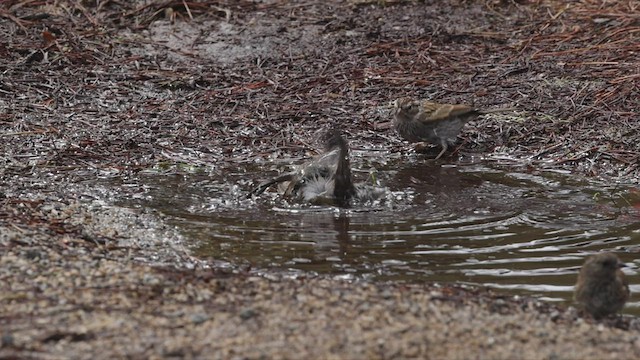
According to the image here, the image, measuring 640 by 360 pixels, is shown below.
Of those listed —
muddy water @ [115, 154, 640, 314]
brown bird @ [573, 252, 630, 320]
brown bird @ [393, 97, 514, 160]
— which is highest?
brown bird @ [393, 97, 514, 160]

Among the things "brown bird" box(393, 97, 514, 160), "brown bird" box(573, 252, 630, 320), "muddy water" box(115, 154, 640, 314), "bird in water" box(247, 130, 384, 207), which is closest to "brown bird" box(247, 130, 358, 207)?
"bird in water" box(247, 130, 384, 207)

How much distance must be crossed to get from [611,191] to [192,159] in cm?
358

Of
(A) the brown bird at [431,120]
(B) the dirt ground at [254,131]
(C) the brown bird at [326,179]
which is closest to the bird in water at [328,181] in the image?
(C) the brown bird at [326,179]

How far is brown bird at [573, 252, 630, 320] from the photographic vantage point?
5852mm

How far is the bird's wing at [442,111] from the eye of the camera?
9.91m

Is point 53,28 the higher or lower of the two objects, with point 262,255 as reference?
higher

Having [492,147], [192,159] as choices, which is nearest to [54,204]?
[192,159]

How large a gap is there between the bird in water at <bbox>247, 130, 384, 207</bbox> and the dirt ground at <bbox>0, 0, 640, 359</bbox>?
115 cm

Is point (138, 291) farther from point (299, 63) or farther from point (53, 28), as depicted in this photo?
point (53, 28)

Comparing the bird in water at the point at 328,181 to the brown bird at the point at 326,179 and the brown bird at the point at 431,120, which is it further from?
the brown bird at the point at 431,120

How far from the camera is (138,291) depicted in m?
5.86

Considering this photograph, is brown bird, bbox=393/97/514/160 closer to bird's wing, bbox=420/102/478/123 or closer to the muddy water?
bird's wing, bbox=420/102/478/123

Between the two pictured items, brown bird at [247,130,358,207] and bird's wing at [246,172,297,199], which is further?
bird's wing at [246,172,297,199]

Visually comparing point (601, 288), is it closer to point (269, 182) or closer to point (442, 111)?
point (269, 182)
